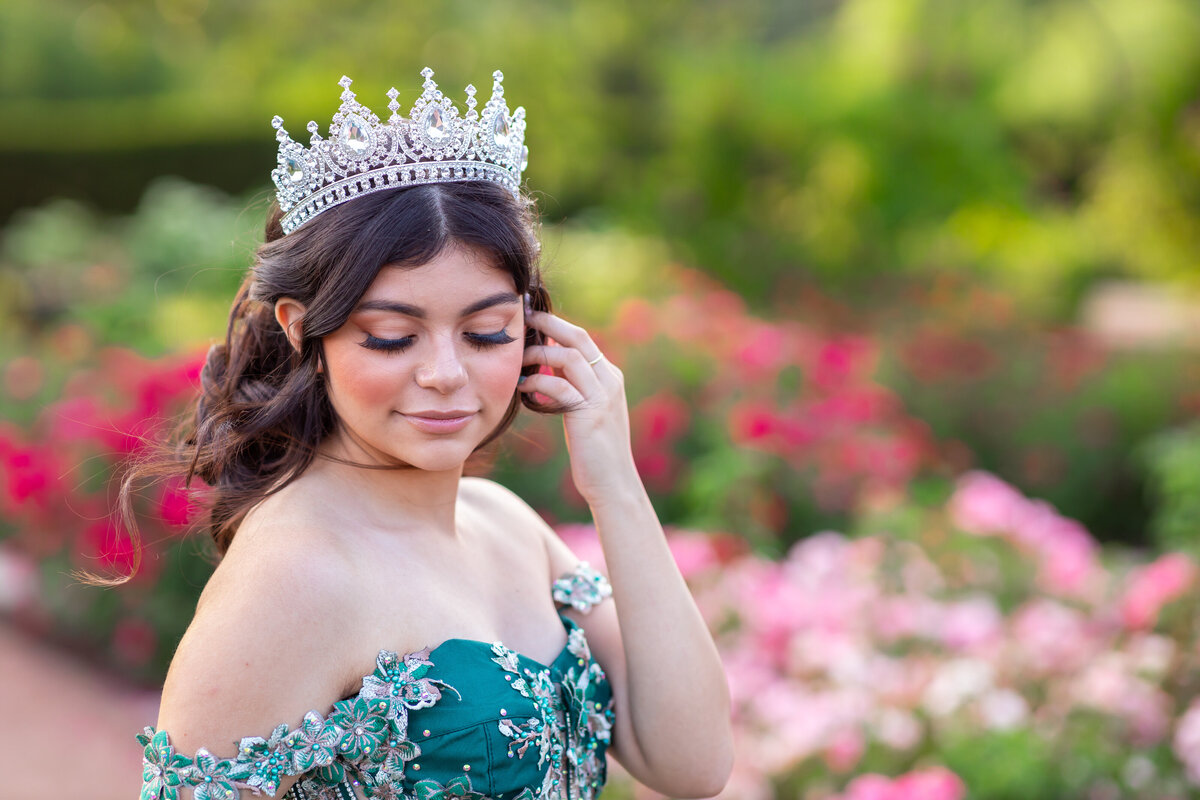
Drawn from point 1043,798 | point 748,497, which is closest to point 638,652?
point 1043,798

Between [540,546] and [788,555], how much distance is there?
3567mm

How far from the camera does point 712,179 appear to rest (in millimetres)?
10805

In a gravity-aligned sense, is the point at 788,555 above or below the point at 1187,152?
below

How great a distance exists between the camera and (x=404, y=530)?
1664 millimetres

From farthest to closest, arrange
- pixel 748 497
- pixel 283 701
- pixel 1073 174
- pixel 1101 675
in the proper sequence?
1. pixel 1073 174
2. pixel 748 497
3. pixel 1101 675
4. pixel 283 701

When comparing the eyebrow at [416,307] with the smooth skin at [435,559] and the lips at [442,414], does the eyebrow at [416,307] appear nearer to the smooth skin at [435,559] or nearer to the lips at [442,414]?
the smooth skin at [435,559]

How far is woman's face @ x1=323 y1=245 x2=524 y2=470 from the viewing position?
1502 mm

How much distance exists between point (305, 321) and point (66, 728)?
380 cm

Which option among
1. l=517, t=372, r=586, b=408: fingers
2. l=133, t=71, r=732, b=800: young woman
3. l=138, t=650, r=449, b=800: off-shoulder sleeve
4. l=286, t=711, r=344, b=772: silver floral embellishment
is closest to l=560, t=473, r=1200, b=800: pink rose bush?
l=133, t=71, r=732, b=800: young woman

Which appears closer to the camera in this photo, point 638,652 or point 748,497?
point 638,652

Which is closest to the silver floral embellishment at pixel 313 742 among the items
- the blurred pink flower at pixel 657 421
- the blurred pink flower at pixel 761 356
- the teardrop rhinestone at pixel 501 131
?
the teardrop rhinestone at pixel 501 131

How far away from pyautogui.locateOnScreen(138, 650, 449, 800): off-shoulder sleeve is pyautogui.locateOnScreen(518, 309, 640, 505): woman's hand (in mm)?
425

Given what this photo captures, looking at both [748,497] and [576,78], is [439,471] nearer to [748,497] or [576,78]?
[748,497]

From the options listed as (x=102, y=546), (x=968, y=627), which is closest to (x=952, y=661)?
(x=968, y=627)
